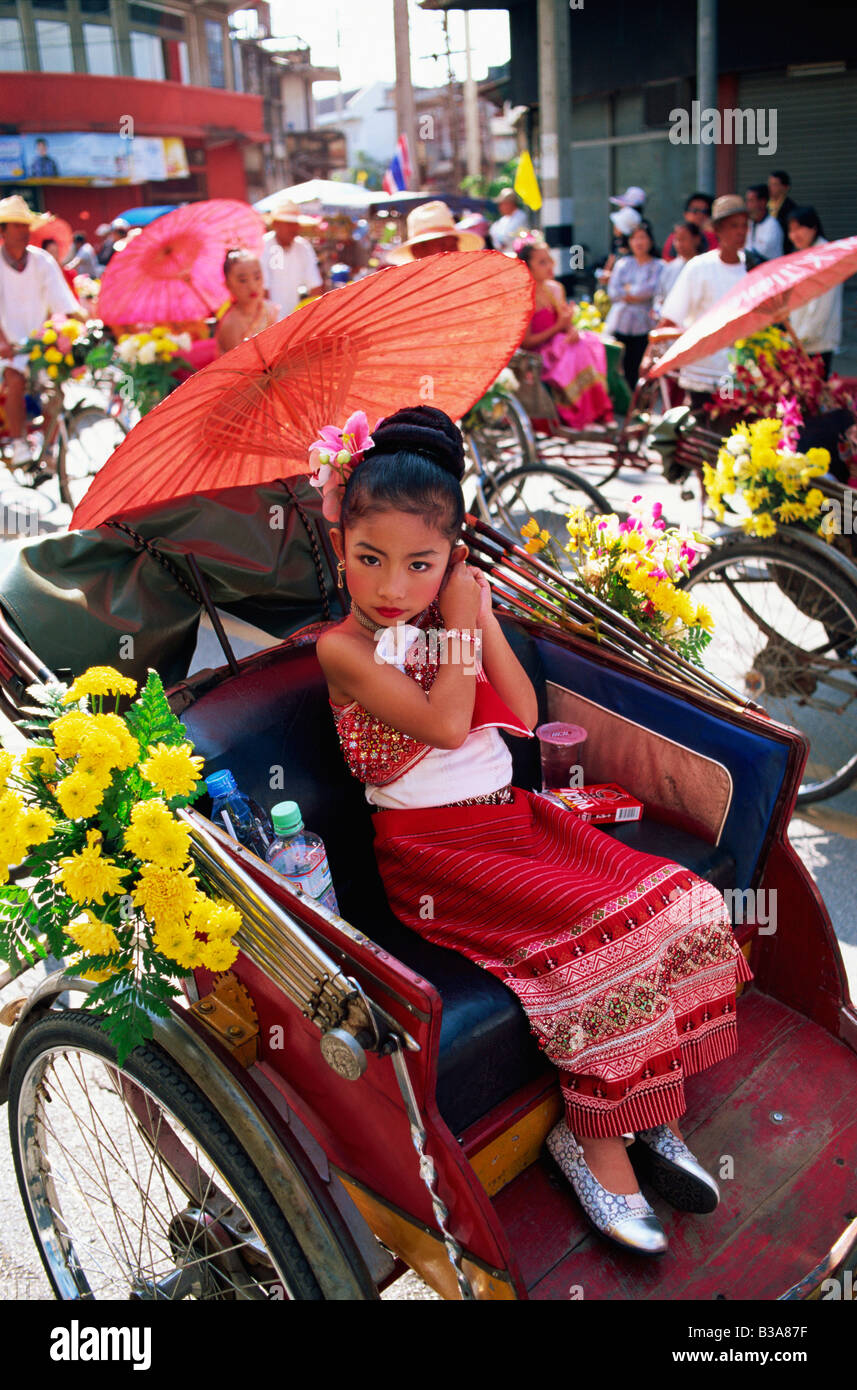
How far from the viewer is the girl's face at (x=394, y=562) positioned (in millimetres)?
2021

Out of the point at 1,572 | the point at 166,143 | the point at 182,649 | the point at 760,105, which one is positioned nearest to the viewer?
the point at 1,572

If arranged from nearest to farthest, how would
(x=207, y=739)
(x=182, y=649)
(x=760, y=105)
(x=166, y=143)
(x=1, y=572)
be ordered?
(x=207, y=739)
(x=1, y=572)
(x=182, y=649)
(x=760, y=105)
(x=166, y=143)

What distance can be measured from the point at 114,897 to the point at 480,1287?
82cm

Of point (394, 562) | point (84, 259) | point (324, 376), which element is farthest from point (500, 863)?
point (84, 259)

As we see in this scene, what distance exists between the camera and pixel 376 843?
231 centimetres

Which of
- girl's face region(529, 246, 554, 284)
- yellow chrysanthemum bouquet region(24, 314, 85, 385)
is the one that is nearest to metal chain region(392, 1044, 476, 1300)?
girl's face region(529, 246, 554, 284)

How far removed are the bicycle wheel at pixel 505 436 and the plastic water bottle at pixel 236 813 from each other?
4.95m

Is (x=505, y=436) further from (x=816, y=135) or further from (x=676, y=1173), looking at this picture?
(x=816, y=135)

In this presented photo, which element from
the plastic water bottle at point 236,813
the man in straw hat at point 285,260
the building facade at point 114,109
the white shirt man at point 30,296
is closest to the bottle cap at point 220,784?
the plastic water bottle at point 236,813

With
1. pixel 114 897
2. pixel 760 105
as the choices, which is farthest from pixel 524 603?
pixel 760 105

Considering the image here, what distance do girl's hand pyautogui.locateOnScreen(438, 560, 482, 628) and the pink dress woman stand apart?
5192mm

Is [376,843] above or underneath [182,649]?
underneath

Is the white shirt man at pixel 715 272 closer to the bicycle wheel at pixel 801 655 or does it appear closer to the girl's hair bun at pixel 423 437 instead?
the bicycle wheel at pixel 801 655
